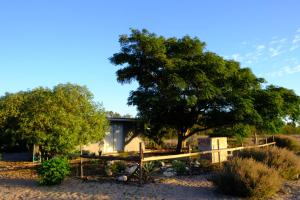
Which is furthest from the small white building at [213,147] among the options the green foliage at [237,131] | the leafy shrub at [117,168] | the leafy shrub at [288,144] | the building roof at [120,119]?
the leafy shrub at [288,144]

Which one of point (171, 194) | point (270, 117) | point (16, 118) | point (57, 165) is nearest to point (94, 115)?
point (16, 118)

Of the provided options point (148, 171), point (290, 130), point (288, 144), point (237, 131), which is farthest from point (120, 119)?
point (290, 130)

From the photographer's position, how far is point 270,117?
2502 centimetres

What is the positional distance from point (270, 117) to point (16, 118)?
16432mm

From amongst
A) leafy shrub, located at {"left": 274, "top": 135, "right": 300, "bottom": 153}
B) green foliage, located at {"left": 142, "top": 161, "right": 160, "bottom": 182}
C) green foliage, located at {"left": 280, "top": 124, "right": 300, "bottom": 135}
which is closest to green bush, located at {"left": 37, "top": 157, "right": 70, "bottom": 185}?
green foliage, located at {"left": 142, "top": 161, "right": 160, "bottom": 182}

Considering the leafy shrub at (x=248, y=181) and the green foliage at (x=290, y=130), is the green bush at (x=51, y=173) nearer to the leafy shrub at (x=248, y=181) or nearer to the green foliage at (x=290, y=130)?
the leafy shrub at (x=248, y=181)

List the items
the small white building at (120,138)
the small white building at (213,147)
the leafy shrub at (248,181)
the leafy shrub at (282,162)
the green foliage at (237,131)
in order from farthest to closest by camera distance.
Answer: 1. the green foliage at (237,131)
2. the small white building at (120,138)
3. the small white building at (213,147)
4. the leafy shrub at (282,162)
5. the leafy shrub at (248,181)

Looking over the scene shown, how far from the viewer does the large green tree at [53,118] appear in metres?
16.1

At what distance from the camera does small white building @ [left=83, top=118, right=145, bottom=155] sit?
1017 inches

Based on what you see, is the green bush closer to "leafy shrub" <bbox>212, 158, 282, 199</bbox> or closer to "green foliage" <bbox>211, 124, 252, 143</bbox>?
"leafy shrub" <bbox>212, 158, 282, 199</bbox>

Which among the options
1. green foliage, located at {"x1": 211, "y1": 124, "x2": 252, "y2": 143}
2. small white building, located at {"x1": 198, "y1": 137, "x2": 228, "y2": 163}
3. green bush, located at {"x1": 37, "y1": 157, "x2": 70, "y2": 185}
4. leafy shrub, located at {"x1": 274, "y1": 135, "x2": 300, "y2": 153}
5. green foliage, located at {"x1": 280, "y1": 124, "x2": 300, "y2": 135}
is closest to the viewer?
green bush, located at {"x1": 37, "y1": 157, "x2": 70, "y2": 185}

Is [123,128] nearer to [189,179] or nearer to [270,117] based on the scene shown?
[270,117]

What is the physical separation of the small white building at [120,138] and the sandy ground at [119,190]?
1164 centimetres

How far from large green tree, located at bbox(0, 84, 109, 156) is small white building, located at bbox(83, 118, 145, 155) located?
718cm
